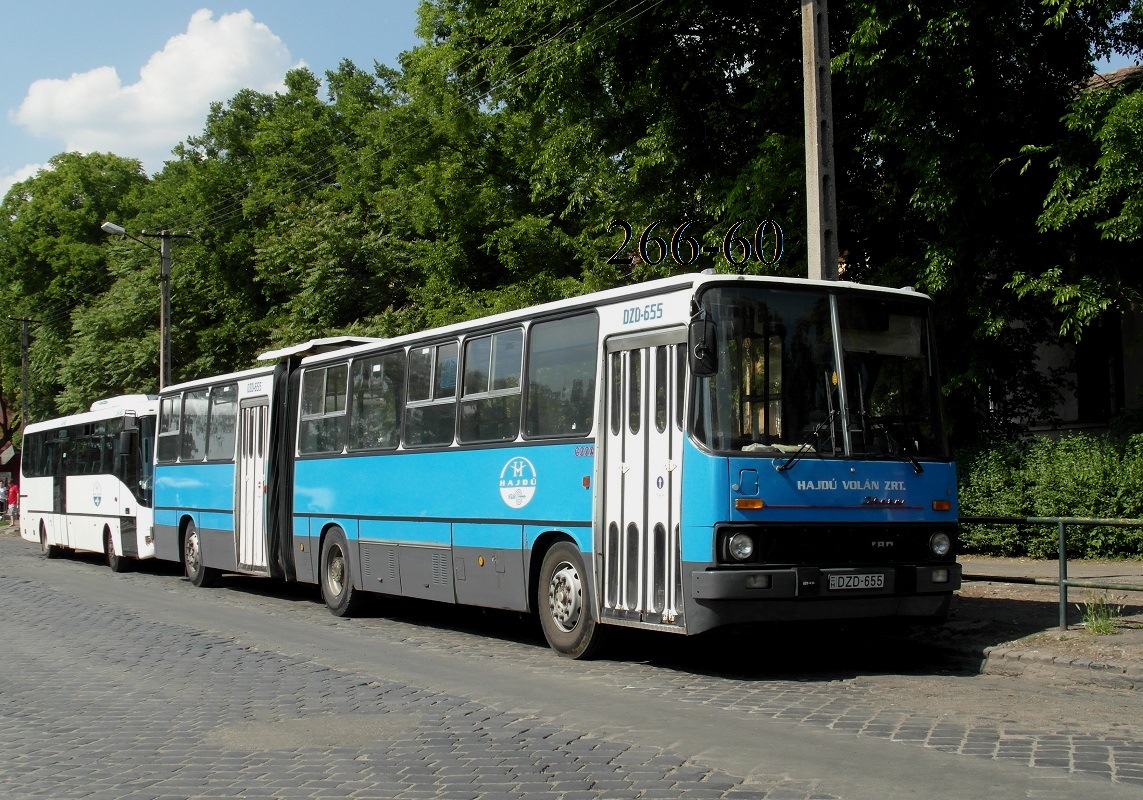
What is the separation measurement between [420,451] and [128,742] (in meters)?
6.55

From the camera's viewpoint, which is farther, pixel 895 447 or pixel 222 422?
pixel 222 422

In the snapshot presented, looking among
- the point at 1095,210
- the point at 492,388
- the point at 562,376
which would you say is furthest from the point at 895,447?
the point at 1095,210

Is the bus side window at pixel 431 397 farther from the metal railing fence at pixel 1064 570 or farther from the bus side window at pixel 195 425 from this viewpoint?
the bus side window at pixel 195 425

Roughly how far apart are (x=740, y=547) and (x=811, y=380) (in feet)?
4.89

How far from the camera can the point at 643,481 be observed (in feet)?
35.0

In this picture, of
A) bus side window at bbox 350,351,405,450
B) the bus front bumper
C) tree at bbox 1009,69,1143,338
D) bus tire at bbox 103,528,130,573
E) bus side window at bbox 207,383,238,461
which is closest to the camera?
the bus front bumper

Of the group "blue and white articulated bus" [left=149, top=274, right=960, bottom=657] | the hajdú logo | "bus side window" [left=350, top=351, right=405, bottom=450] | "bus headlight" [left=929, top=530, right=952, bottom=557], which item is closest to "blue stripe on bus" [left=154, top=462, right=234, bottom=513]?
"bus side window" [left=350, top=351, right=405, bottom=450]

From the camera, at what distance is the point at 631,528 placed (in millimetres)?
10781

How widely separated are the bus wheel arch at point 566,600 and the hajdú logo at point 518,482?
47 cm

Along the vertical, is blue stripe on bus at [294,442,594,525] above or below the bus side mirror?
below

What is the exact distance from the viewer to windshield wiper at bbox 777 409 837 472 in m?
10.0

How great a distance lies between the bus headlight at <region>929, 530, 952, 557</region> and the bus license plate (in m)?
0.72

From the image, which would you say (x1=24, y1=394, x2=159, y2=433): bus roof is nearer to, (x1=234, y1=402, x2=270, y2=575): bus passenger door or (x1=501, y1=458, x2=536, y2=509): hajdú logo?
(x1=234, y1=402, x2=270, y2=575): bus passenger door

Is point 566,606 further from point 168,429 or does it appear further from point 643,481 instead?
point 168,429
